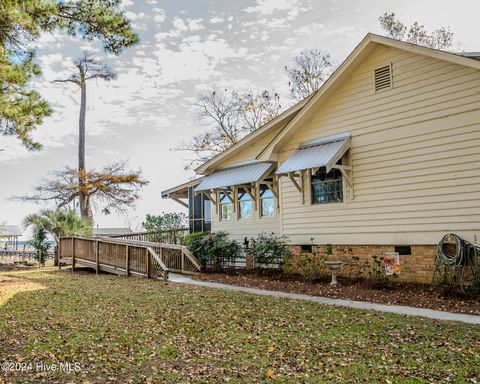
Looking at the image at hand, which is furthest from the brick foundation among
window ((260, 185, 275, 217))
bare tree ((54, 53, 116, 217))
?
bare tree ((54, 53, 116, 217))

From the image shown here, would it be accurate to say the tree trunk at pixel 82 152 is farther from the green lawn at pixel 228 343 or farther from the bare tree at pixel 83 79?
the green lawn at pixel 228 343

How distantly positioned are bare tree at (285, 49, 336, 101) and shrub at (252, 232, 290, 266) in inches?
607

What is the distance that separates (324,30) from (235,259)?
11.3m

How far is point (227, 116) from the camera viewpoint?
28.9m

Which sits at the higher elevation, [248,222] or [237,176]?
[237,176]

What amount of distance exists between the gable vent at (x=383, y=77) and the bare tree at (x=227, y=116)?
16.9 metres

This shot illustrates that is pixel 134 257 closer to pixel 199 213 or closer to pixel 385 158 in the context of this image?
pixel 199 213

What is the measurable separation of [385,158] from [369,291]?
3.43 metres

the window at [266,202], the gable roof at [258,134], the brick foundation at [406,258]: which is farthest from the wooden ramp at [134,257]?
the brick foundation at [406,258]

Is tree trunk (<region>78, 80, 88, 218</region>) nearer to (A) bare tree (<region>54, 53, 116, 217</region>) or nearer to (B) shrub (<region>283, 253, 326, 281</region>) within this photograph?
(A) bare tree (<region>54, 53, 116, 217</region>)

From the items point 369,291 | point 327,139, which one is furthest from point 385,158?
point 369,291

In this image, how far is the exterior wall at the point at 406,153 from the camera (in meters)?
9.00

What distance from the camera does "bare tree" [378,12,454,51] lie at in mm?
23578

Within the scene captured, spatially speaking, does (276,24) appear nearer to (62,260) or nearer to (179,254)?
(179,254)
